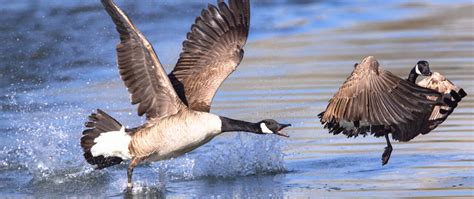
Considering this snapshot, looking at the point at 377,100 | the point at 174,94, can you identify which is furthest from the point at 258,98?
the point at 377,100

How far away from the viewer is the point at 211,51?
12.0 metres

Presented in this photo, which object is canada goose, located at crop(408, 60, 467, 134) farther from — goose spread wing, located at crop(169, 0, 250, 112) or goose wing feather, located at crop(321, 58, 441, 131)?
goose spread wing, located at crop(169, 0, 250, 112)

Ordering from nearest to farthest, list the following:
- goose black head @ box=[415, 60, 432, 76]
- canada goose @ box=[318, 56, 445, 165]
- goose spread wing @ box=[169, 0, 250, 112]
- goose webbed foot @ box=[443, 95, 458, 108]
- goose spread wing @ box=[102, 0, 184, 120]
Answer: canada goose @ box=[318, 56, 445, 165] < goose spread wing @ box=[102, 0, 184, 120] < goose webbed foot @ box=[443, 95, 458, 108] < goose black head @ box=[415, 60, 432, 76] < goose spread wing @ box=[169, 0, 250, 112]

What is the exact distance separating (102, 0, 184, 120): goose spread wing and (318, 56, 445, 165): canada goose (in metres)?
1.54

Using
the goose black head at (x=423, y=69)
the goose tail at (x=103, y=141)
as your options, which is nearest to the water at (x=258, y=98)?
the goose tail at (x=103, y=141)

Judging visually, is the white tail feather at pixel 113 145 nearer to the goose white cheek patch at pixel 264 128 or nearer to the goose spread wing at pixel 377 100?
the goose white cheek patch at pixel 264 128

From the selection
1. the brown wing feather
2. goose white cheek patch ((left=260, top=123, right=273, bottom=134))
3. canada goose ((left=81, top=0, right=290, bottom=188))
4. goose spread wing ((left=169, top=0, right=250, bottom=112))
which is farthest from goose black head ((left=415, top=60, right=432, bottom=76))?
goose spread wing ((left=169, top=0, right=250, bottom=112))

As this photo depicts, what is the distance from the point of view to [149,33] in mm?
19812

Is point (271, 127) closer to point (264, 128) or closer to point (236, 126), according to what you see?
point (264, 128)

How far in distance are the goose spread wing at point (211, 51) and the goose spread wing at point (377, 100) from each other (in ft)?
5.26

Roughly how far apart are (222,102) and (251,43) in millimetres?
5067

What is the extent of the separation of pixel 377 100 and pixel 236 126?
1.46 m

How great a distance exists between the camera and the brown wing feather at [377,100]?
32.7 feet

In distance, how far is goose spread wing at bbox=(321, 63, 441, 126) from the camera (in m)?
9.98
